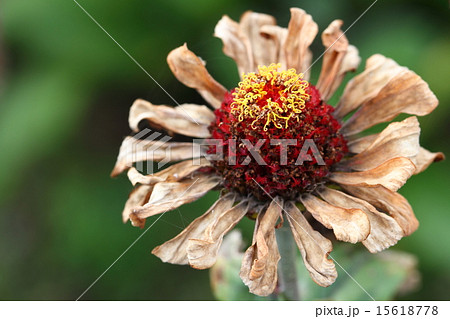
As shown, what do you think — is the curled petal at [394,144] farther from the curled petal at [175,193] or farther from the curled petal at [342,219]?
the curled petal at [175,193]

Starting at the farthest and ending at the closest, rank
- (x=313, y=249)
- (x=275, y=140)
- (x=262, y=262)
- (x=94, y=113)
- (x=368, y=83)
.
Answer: (x=94, y=113)
(x=368, y=83)
(x=275, y=140)
(x=313, y=249)
(x=262, y=262)

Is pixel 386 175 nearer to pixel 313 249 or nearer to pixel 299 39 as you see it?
pixel 313 249

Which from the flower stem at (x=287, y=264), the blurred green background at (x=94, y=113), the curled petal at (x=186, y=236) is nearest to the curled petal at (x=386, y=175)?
the flower stem at (x=287, y=264)

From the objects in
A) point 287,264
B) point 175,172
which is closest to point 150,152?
point 175,172

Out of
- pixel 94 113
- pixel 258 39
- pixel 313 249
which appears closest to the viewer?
pixel 313 249

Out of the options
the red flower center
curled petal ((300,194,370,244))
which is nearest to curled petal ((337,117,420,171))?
the red flower center

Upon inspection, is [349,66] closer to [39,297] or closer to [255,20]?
[255,20]
